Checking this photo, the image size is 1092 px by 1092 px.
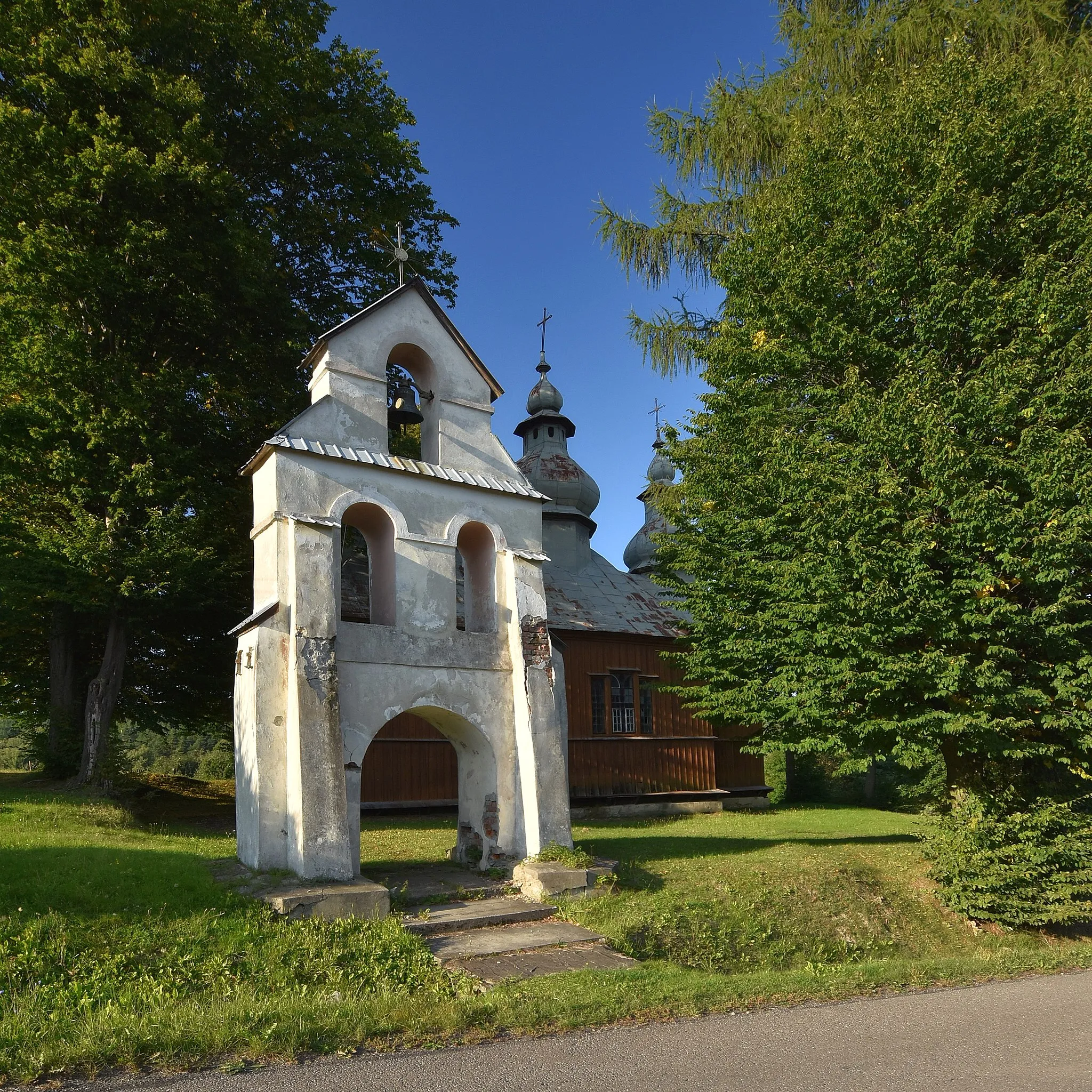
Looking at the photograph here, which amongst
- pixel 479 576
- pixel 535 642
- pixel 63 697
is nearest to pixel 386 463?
pixel 479 576

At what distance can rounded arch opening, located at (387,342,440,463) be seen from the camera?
11.8m

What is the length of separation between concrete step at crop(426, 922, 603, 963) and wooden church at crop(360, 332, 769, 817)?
9.39 m

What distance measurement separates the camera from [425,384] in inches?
474

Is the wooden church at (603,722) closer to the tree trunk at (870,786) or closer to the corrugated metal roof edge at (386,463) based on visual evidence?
the corrugated metal roof edge at (386,463)

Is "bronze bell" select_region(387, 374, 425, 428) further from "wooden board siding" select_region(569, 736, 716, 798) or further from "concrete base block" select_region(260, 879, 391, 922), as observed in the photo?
"wooden board siding" select_region(569, 736, 716, 798)

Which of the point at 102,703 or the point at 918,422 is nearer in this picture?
the point at 918,422

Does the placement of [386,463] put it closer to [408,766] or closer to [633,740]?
[408,766]

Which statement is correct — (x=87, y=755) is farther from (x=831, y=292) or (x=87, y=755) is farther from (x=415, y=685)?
(x=831, y=292)

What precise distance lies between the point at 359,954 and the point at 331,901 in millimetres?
1048

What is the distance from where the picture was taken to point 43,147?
1448 centimetres

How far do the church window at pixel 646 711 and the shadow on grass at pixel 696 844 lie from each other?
643 cm

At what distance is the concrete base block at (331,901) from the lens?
8023 millimetres

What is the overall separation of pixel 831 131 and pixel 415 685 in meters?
11.2

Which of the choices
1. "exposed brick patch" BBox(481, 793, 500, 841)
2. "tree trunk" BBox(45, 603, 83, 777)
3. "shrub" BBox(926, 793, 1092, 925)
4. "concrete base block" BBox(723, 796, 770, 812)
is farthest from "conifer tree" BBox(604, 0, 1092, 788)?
"tree trunk" BBox(45, 603, 83, 777)
